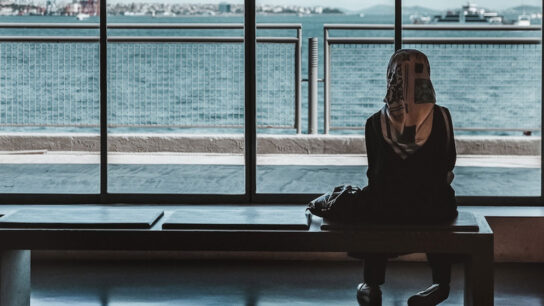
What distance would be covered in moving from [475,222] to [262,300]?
1131mm

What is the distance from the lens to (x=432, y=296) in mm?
2967

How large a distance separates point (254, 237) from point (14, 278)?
899mm

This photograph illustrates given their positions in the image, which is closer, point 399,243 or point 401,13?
point 399,243

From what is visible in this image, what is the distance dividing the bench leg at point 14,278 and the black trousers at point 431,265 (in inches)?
48.7

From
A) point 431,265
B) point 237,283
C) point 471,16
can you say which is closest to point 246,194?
point 237,283

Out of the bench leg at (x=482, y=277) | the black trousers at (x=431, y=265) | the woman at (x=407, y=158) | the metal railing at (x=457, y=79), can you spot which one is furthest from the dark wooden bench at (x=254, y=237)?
the metal railing at (x=457, y=79)

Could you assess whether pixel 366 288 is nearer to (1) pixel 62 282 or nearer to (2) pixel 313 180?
(1) pixel 62 282

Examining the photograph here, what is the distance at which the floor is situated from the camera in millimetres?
3357

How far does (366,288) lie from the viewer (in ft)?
10.0

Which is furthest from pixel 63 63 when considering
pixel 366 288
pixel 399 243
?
pixel 399 243

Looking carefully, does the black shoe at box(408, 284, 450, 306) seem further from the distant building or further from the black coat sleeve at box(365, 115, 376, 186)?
the distant building

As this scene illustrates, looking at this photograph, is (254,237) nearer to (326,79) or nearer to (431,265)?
(431,265)

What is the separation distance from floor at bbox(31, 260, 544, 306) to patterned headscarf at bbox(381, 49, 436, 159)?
0.91m

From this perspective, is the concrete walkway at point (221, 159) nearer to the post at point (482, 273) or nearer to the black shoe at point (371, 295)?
the black shoe at point (371, 295)
